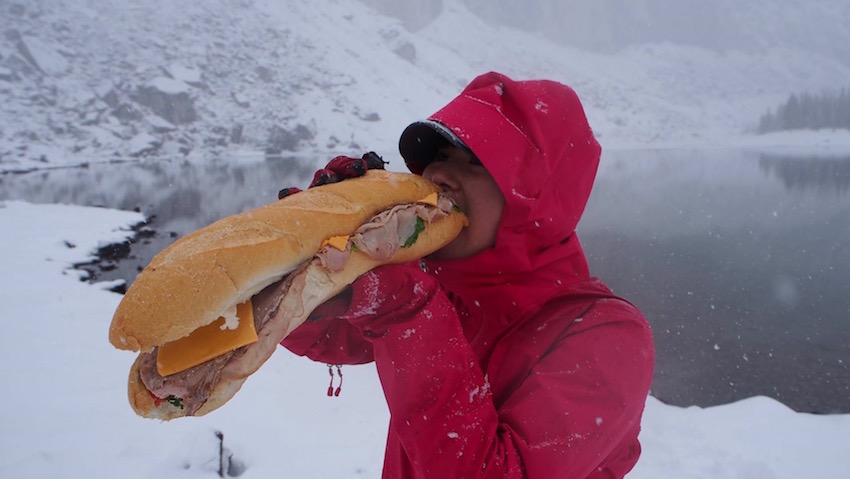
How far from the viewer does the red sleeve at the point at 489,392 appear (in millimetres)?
1186

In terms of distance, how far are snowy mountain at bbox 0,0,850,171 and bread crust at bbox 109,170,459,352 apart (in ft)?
173

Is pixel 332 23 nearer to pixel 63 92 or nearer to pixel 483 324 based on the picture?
pixel 63 92

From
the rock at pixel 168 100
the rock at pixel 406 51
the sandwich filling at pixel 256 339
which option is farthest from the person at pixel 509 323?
the rock at pixel 406 51

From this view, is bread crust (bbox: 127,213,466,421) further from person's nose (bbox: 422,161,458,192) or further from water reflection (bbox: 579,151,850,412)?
water reflection (bbox: 579,151,850,412)

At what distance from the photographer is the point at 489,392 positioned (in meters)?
1.30

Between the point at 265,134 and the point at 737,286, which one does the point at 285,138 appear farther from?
the point at 737,286

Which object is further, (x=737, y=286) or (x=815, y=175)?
(x=815, y=175)

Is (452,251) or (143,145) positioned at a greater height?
(452,251)

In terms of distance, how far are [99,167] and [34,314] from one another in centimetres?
4384

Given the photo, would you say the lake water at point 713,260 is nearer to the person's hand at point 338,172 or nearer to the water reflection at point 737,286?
the water reflection at point 737,286

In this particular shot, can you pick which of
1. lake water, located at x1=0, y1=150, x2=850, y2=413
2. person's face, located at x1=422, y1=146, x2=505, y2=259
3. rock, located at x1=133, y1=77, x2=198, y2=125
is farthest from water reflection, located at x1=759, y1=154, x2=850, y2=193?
rock, located at x1=133, y1=77, x2=198, y2=125

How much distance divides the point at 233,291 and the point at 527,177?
91 centimetres

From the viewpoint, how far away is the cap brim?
174 cm

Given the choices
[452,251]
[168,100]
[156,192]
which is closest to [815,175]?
[452,251]
